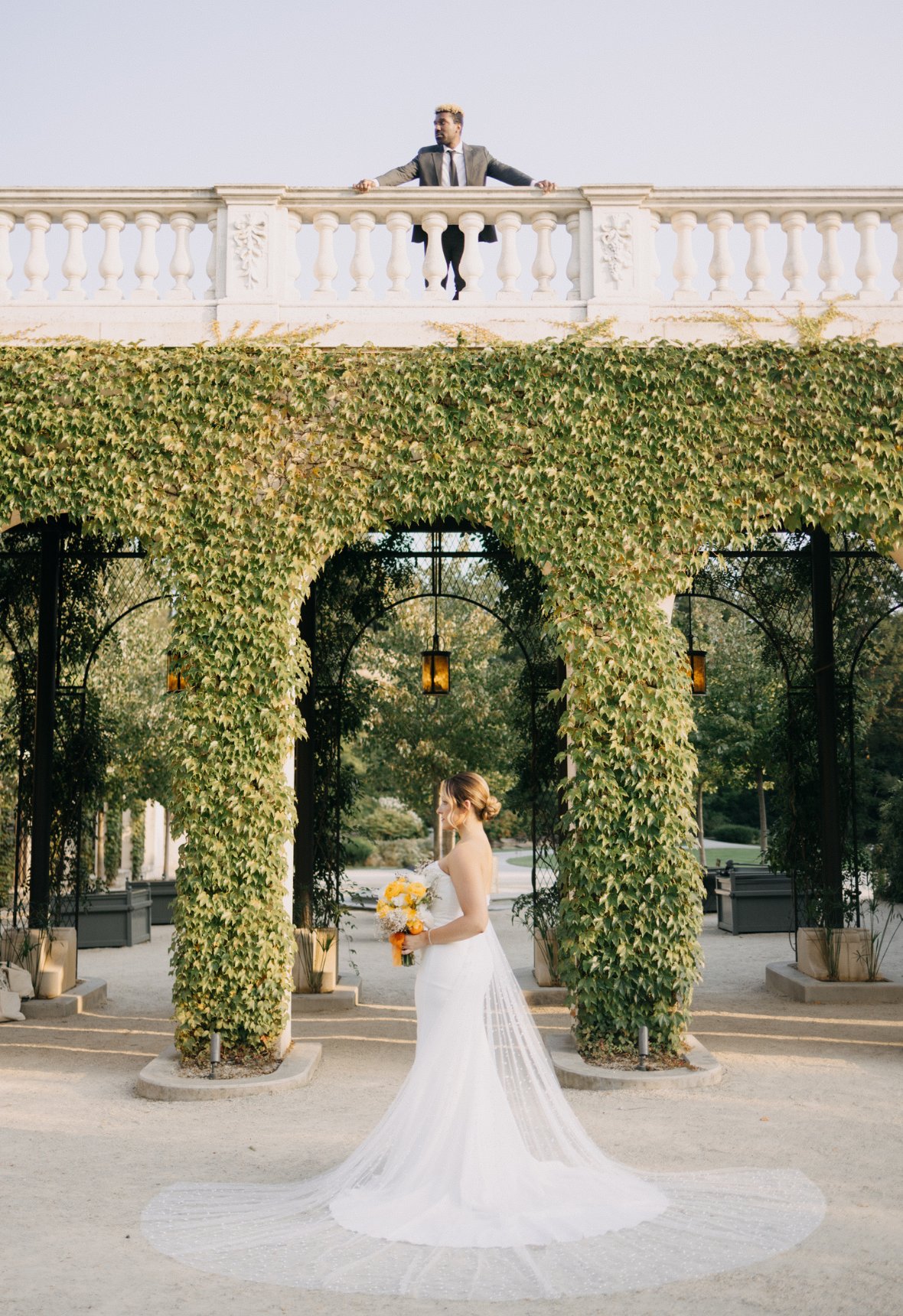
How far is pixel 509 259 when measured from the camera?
8508 mm

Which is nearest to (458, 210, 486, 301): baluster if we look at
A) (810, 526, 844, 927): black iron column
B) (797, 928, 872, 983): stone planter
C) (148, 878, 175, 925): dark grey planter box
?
(810, 526, 844, 927): black iron column

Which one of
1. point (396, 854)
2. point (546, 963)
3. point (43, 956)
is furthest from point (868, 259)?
point (396, 854)

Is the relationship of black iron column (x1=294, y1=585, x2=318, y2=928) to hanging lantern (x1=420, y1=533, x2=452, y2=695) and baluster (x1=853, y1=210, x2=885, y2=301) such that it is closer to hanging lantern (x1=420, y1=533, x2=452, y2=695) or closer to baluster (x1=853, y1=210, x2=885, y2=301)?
hanging lantern (x1=420, y1=533, x2=452, y2=695)

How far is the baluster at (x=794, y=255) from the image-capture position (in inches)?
335

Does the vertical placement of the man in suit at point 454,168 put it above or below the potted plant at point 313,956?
above

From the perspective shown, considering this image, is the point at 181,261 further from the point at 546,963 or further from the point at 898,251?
the point at 546,963

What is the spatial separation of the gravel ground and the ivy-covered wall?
35.8 inches

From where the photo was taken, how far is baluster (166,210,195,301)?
8.50 metres

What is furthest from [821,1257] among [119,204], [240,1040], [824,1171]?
[119,204]

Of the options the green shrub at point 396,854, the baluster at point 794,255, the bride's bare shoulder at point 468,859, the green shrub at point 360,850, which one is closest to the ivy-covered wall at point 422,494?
the baluster at point 794,255

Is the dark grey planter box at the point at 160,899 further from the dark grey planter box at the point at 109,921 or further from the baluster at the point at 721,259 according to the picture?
the baluster at the point at 721,259

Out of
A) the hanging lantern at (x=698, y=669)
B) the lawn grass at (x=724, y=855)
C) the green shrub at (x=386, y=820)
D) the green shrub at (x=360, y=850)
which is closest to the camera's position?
the hanging lantern at (x=698, y=669)

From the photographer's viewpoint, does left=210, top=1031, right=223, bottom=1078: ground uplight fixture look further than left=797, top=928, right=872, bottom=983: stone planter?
No

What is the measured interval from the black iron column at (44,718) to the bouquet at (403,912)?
6908 millimetres
